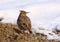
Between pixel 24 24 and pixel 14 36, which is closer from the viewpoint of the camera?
pixel 14 36

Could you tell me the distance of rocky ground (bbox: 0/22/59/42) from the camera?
899 centimetres

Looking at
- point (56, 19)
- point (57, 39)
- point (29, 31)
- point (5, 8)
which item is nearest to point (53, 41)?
point (57, 39)

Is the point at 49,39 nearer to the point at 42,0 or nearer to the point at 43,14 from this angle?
the point at 43,14

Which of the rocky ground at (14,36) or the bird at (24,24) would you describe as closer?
the rocky ground at (14,36)

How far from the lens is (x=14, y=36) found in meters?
9.09

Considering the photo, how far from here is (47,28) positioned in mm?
10758

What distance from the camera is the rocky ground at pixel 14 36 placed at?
8990mm

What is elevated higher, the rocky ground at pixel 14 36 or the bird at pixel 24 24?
the bird at pixel 24 24

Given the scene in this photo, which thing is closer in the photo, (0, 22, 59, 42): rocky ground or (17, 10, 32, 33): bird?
(0, 22, 59, 42): rocky ground

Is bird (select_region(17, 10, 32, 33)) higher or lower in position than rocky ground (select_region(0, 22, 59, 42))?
higher

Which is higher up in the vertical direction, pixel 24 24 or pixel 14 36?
pixel 24 24

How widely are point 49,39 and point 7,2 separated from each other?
5.27 m

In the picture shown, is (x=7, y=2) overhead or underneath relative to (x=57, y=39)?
overhead

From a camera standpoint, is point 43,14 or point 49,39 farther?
point 43,14
